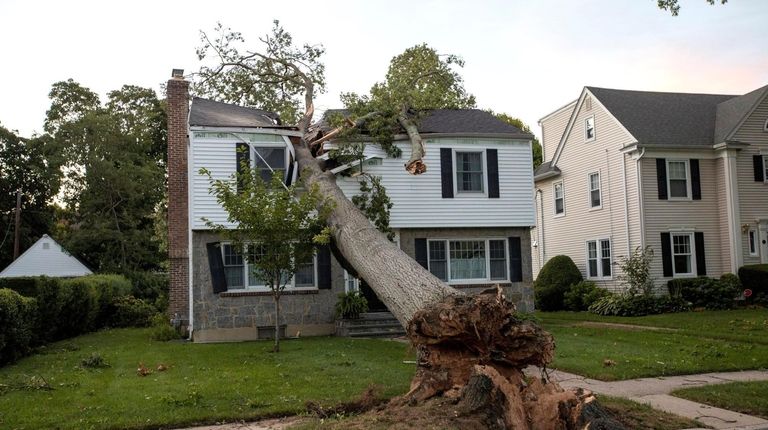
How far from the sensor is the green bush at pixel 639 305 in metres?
20.8

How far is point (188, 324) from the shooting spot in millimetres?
17734

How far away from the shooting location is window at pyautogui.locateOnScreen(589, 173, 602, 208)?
25070 millimetres

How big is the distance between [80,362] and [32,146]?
32.9 meters

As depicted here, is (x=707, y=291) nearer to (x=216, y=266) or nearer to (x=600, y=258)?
(x=600, y=258)

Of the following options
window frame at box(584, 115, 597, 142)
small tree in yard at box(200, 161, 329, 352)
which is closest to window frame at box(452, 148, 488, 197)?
small tree in yard at box(200, 161, 329, 352)

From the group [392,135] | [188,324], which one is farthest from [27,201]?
[392,135]

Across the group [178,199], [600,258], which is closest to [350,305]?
[178,199]

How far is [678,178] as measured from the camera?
23.5 metres

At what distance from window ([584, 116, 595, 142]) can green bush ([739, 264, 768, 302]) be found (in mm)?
7156

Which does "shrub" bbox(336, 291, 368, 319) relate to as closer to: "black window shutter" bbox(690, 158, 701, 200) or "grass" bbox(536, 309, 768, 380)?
"grass" bbox(536, 309, 768, 380)

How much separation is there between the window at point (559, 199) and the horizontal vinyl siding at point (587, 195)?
0.26m

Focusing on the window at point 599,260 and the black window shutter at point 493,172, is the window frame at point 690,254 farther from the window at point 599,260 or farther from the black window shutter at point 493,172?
the black window shutter at point 493,172

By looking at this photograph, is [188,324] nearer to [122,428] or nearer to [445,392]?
[122,428]

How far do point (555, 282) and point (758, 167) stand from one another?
8.15 metres
